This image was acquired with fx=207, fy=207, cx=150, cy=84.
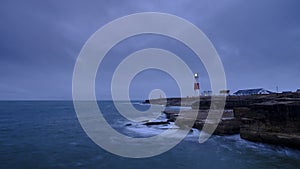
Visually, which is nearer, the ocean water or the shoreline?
the ocean water

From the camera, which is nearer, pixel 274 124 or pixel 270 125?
pixel 274 124

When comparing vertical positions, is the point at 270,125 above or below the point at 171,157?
above

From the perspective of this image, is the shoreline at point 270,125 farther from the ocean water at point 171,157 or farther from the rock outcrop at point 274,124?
the ocean water at point 171,157

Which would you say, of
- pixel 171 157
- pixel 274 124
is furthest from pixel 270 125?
pixel 171 157

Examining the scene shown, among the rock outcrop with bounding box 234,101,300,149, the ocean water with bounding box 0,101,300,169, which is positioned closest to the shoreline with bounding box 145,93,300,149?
the rock outcrop with bounding box 234,101,300,149

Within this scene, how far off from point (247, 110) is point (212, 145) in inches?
186

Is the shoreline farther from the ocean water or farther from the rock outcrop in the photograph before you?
the ocean water

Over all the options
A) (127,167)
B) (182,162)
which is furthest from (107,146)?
(182,162)

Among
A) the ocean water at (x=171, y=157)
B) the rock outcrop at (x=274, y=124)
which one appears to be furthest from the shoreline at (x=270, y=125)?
the ocean water at (x=171, y=157)

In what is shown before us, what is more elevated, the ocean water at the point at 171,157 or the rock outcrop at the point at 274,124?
the rock outcrop at the point at 274,124

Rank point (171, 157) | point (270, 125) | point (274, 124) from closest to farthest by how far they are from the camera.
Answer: point (171, 157)
point (274, 124)
point (270, 125)

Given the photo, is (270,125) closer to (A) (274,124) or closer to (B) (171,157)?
(A) (274,124)

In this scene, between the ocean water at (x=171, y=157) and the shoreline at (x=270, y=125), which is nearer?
the ocean water at (x=171, y=157)

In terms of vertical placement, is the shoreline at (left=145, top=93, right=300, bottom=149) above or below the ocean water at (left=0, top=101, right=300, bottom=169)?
above
